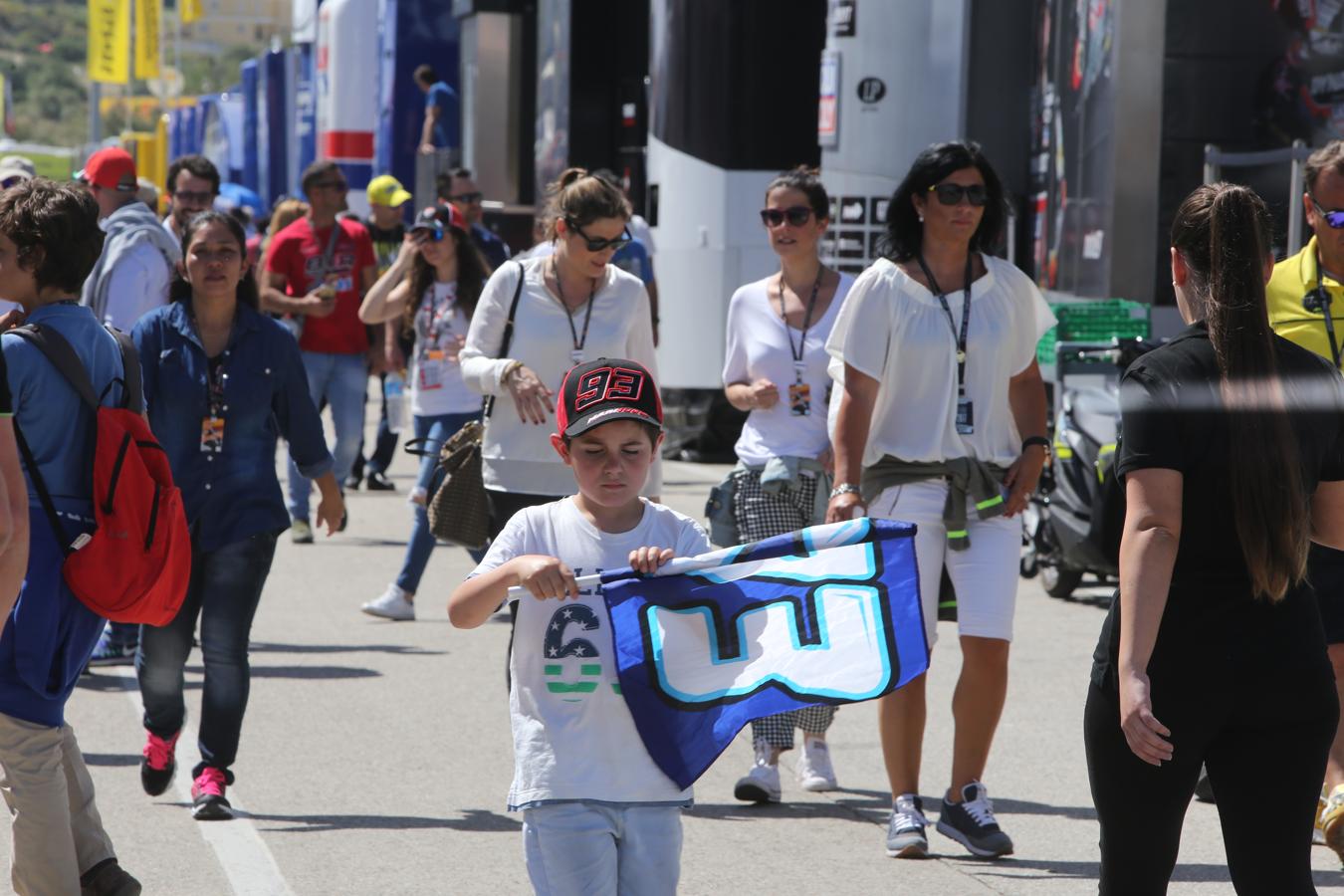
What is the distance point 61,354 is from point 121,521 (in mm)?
408

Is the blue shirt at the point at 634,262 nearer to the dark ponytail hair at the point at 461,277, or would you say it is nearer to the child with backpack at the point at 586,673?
the dark ponytail hair at the point at 461,277

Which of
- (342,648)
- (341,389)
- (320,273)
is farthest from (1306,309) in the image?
(320,273)

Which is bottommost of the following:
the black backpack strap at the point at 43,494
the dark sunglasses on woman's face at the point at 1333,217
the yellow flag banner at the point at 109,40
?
the black backpack strap at the point at 43,494

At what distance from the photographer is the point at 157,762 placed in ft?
20.2

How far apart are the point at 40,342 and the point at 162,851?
1778 mm

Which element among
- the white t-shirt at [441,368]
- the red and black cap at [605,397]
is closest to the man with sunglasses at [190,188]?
the white t-shirt at [441,368]

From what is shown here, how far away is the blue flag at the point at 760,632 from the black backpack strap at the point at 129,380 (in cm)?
163

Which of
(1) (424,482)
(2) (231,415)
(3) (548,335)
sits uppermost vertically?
(3) (548,335)

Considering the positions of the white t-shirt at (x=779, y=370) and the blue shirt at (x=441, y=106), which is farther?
the blue shirt at (x=441, y=106)

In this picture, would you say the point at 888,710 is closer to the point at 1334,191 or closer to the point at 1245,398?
the point at 1334,191

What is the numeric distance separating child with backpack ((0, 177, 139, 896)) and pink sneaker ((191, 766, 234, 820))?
4.01 feet

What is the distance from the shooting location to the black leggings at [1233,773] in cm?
363

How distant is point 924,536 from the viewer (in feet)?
19.0

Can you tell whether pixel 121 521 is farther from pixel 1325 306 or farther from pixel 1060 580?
pixel 1060 580
